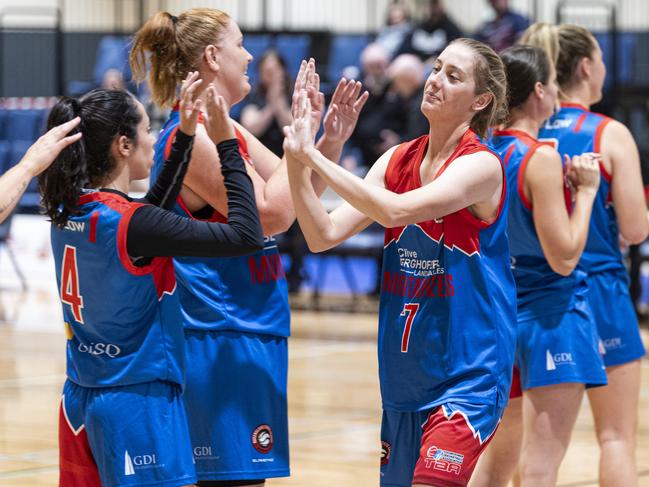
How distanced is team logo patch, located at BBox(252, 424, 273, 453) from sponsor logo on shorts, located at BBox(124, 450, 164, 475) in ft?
1.60

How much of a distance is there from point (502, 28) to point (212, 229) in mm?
8098

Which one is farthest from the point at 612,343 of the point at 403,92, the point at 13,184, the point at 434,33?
the point at 434,33

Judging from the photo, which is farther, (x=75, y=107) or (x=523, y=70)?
(x=523, y=70)

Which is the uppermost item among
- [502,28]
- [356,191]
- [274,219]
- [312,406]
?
[502,28]

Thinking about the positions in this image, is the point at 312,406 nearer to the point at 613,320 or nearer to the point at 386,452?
the point at 613,320

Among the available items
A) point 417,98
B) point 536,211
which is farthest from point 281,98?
point 536,211

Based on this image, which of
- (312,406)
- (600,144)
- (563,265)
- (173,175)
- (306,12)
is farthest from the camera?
(306,12)

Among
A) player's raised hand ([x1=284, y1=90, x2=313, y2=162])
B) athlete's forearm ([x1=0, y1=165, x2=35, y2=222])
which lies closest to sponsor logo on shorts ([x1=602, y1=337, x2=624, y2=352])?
player's raised hand ([x1=284, y1=90, x2=313, y2=162])

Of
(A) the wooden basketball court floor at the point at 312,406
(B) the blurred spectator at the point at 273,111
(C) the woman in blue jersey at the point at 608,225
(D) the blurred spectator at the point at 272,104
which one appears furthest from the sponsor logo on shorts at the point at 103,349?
(D) the blurred spectator at the point at 272,104

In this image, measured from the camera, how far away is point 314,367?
7.73 m

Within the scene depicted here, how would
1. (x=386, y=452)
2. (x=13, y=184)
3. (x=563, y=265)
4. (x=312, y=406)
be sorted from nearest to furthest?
(x=13, y=184), (x=386, y=452), (x=563, y=265), (x=312, y=406)

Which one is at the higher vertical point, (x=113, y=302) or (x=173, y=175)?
(x=173, y=175)

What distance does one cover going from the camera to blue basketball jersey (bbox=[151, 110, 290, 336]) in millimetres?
3232

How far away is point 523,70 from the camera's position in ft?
12.5
